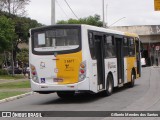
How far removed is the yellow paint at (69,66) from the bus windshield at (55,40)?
33 cm

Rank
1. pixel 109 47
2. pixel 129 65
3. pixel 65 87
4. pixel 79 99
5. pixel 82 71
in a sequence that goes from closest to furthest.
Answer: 1. pixel 82 71
2. pixel 65 87
3. pixel 79 99
4. pixel 109 47
5. pixel 129 65

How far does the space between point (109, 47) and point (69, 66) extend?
3506mm

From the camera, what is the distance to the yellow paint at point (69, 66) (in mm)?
16609

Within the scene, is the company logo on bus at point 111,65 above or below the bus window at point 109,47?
below

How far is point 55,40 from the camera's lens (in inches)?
675

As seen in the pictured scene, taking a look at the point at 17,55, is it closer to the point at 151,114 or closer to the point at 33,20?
the point at 33,20

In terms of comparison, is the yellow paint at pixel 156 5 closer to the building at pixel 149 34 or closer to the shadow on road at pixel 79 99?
the shadow on road at pixel 79 99

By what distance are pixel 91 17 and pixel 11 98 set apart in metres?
69.5

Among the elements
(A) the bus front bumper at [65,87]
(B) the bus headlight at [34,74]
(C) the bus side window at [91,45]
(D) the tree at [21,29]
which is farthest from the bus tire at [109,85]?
(D) the tree at [21,29]

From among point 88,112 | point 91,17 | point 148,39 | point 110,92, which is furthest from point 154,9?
point 91,17

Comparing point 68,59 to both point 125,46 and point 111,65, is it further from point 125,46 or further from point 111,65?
point 125,46

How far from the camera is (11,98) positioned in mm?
19828

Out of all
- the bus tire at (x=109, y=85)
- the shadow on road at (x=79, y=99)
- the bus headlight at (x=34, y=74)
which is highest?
the bus headlight at (x=34, y=74)

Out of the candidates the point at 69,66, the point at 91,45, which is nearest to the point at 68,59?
the point at 69,66
